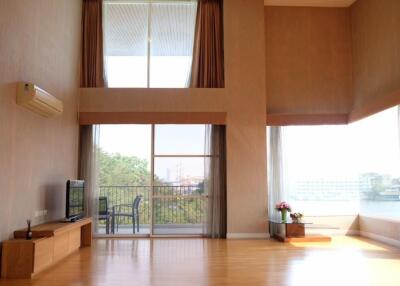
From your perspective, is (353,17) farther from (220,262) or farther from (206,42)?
(220,262)

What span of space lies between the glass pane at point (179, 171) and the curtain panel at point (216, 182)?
18 centimetres

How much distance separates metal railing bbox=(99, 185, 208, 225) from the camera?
7969 millimetres

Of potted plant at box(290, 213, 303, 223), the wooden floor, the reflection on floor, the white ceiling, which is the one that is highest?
the white ceiling

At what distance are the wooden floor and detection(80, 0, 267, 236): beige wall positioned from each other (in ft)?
2.66

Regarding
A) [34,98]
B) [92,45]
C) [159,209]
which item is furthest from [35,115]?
[159,209]

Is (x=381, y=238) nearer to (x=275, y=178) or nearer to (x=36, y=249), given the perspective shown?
(x=275, y=178)

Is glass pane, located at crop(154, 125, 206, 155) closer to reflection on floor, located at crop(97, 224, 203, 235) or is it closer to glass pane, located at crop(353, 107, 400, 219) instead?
reflection on floor, located at crop(97, 224, 203, 235)

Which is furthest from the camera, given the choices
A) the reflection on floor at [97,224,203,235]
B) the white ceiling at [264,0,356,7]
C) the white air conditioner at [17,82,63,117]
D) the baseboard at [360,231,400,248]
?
the white ceiling at [264,0,356,7]

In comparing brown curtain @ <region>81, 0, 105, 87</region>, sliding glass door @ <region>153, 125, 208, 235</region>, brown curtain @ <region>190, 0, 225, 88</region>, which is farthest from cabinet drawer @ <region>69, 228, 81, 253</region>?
brown curtain @ <region>190, 0, 225, 88</region>

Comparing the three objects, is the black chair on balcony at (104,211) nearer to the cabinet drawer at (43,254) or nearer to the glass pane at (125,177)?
the glass pane at (125,177)

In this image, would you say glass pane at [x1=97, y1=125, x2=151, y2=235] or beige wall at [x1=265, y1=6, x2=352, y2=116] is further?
beige wall at [x1=265, y1=6, x2=352, y2=116]

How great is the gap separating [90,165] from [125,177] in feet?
2.35

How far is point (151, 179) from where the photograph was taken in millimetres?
7984

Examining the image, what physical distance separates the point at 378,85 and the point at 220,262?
4392 mm
